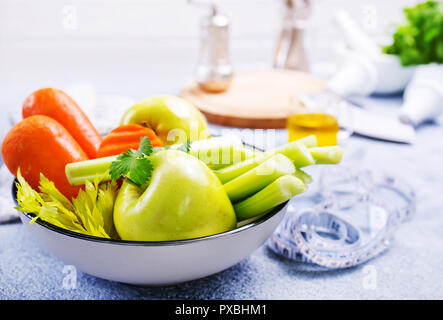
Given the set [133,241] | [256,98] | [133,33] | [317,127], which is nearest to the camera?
[133,241]

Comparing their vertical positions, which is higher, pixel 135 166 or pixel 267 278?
pixel 135 166

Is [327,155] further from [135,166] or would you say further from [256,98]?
[256,98]

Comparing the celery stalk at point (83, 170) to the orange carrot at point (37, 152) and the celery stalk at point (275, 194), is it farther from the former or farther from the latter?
the celery stalk at point (275, 194)

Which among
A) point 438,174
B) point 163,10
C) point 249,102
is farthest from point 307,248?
point 163,10

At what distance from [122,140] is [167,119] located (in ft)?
0.25

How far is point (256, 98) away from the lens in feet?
3.42

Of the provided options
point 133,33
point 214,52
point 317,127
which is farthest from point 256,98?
point 133,33

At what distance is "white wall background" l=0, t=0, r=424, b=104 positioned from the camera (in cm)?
162

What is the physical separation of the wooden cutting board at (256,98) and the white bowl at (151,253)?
1.58 feet

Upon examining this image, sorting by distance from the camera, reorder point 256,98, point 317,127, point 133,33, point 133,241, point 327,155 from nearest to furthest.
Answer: point 133,241 → point 327,155 → point 317,127 → point 256,98 → point 133,33

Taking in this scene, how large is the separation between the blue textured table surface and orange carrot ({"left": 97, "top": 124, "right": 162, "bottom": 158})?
131 millimetres

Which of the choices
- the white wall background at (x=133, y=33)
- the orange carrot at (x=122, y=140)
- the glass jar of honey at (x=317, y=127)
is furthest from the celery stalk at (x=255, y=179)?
the white wall background at (x=133, y=33)
